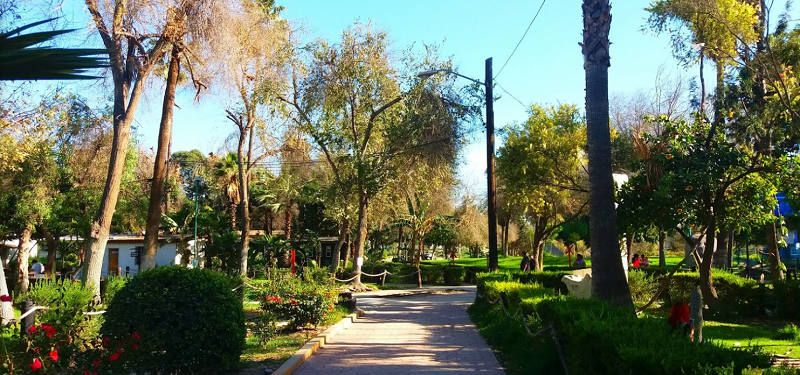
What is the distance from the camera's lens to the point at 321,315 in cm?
1307

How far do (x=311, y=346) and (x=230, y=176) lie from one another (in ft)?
97.8

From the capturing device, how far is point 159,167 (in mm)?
16891

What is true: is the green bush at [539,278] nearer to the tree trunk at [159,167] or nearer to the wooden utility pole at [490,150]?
the wooden utility pole at [490,150]

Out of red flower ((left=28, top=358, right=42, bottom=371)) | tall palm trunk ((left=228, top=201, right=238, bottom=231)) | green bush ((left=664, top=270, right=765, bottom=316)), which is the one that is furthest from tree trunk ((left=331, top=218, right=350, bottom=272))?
red flower ((left=28, top=358, right=42, bottom=371))

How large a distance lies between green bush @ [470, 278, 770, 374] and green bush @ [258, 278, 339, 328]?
4.08 metres

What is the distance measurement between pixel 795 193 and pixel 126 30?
15.5 metres

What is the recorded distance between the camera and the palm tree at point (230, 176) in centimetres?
3828

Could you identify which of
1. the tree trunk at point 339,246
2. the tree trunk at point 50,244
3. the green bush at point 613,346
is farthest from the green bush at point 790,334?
the tree trunk at point 50,244

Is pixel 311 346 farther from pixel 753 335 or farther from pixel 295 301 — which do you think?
pixel 753 335

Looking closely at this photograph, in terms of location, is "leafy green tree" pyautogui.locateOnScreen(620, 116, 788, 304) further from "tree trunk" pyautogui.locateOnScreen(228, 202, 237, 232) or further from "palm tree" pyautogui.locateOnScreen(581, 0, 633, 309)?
"tree trunk" pyautogui.locateOnScreen(228, 202, 237, 232)

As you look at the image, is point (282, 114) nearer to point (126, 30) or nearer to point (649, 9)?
point (126, 30)

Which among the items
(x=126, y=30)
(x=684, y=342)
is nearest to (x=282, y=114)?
(x=126, y=30)

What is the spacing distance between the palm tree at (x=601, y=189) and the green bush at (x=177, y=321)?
5487 millimetres

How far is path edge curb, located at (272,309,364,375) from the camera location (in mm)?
8804
